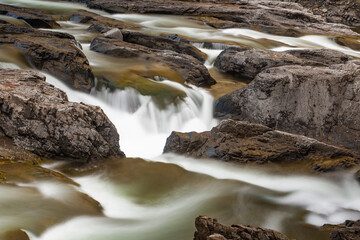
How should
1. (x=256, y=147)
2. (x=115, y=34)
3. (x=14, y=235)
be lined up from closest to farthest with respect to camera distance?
(x=14, y=235) < (x=256, y=147) < (x=115, y=34)

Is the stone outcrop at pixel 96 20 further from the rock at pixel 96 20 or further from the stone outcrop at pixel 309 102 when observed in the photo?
the stone outcrop at pixel 309 102

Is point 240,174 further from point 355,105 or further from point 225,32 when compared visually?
point 225,32

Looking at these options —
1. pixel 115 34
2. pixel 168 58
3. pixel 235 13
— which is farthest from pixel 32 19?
pixel 235 13

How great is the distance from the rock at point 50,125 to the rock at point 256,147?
4.85ft

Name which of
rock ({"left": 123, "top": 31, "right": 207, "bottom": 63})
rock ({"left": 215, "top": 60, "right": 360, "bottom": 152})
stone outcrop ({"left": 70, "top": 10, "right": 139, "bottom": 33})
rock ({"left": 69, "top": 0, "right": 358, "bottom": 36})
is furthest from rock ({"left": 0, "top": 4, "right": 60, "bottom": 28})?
rock ({"left": 215, "top": 60, "right": 360, "bottom": 152})

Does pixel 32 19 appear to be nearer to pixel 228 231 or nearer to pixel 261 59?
pixel 261 59

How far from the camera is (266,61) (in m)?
13.3

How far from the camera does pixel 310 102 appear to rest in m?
9.36

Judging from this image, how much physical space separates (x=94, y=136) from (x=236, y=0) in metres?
24.1

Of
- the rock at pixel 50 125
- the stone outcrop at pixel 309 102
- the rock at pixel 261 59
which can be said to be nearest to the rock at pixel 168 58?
the rock at pixel 261 59

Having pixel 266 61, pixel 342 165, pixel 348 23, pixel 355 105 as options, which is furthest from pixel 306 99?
pixel 348 23

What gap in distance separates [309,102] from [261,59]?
427 cm

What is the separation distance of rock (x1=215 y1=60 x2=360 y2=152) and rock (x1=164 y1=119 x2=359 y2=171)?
120cm

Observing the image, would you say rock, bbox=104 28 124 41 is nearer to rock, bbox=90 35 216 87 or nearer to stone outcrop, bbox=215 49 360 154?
rock, bbox=90 35 216 87
